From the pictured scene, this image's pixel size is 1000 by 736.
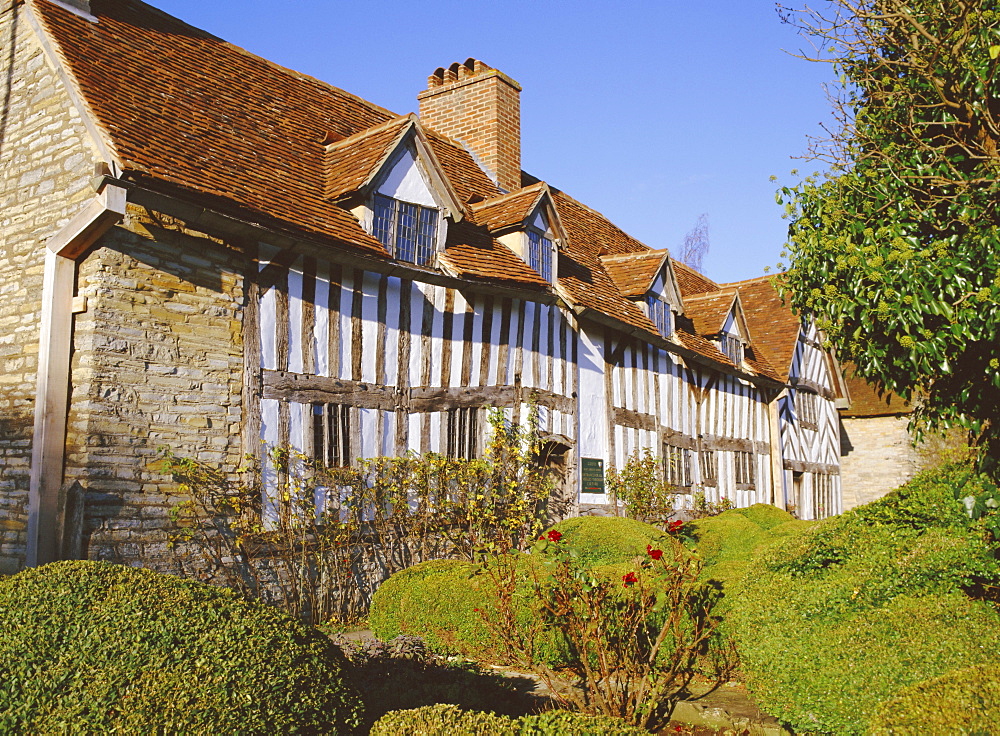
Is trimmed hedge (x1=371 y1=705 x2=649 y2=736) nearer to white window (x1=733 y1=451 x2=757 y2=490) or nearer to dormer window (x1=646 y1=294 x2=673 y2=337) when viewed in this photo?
dormer window (x1=646 y1=294 x2=673 y2=337)

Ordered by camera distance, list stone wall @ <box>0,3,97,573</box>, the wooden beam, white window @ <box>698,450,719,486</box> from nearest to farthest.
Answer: the wooden beam → stone wall @ <box>0,3,97,573</box> → white window @ <box>698,450,719,486</box>

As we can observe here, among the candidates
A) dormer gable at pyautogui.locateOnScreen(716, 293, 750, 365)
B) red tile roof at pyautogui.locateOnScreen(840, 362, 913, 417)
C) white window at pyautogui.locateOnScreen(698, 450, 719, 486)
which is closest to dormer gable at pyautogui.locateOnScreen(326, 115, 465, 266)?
white window at pyautogui.locateOnScreen(698, 450, 719, 486)

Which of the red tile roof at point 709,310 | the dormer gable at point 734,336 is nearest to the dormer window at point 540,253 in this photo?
the red tile roof at point 709,310

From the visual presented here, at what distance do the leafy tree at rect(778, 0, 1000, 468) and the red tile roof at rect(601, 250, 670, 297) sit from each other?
26.7 ft

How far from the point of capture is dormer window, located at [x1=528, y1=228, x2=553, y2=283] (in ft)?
40.3

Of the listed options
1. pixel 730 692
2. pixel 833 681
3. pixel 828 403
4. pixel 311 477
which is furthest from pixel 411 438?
pixel 828 403

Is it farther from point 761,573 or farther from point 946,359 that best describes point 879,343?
point 761,573

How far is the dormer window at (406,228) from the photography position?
10.1 metres

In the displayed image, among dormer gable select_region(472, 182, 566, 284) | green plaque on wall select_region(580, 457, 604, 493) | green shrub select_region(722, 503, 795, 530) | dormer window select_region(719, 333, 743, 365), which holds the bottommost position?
green shrub select_region(722, 503, 795, 530)

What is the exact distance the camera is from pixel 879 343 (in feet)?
19.0

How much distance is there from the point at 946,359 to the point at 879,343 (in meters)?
0.50

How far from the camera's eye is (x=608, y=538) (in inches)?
358

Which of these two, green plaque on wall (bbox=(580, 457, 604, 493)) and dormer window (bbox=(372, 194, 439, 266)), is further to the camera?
green plaque on wall (bbox=(580, 457, 604, 493))

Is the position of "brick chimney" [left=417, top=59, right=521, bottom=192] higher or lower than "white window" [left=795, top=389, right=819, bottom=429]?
higher
